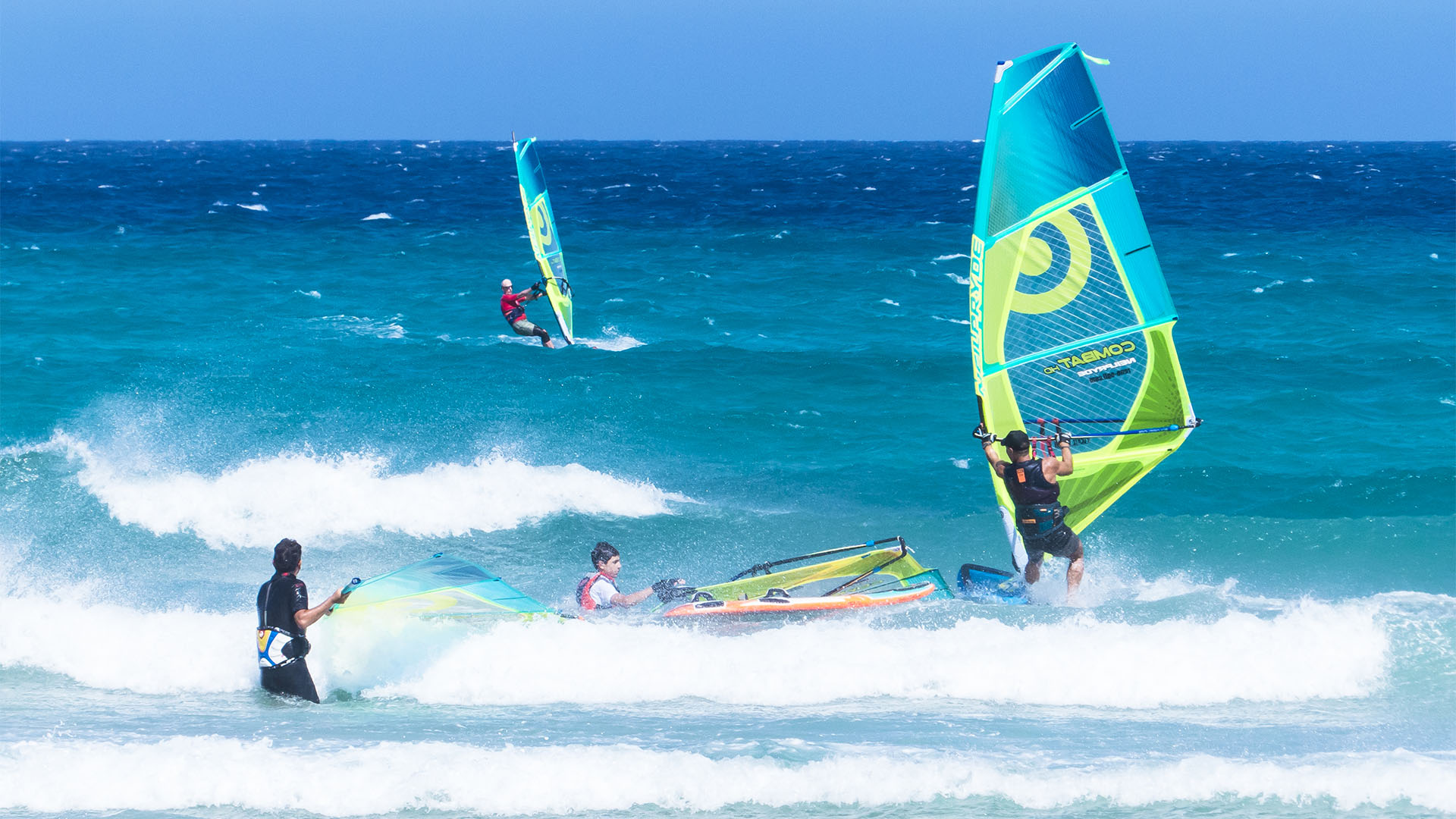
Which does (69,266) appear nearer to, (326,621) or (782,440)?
(782,440)

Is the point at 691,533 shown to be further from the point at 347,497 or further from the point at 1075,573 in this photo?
the point at 1075,573

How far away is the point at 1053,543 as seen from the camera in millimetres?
8328

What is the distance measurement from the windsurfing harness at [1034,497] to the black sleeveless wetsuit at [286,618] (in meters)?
4.52

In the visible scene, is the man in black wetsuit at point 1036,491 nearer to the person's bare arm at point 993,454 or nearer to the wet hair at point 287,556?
the person's bare arm at point 993,454

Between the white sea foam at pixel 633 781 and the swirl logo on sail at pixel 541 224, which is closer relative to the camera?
the white sea foam at pixel 633 781

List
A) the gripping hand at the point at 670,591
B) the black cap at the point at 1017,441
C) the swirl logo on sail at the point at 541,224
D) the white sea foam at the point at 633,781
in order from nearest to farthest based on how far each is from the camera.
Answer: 1. the white sea foam at the point at 633,781
2. the black cap at the point at 1017,441
3. the gripping hand at the point at 670,591
4. the swirl logo on sail at the point at 541,224

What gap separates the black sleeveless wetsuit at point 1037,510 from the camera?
808 centimetres

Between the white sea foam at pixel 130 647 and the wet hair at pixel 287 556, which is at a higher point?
the wet hair at pixel 287 556

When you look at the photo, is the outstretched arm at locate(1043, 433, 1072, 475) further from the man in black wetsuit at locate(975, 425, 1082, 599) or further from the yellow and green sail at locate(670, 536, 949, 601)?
the yellow and green sail at locate(670, 536, 949, 601)

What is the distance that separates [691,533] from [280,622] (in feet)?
18.9

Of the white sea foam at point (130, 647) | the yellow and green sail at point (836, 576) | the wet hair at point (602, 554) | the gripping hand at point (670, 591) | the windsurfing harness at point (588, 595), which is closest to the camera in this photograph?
the white sea foam at point (130, 647)

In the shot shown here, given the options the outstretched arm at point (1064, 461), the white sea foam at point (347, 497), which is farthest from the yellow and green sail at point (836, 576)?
the white sea foam at point (347, 497)

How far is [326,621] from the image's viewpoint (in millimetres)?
7445

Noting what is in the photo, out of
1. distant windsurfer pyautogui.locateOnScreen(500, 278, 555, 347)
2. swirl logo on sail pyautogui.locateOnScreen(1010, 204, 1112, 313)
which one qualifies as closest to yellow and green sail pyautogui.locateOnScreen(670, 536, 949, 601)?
swirl logo on sail pyautogui.locateOnScreen(1010, 204, 1112, 313)
